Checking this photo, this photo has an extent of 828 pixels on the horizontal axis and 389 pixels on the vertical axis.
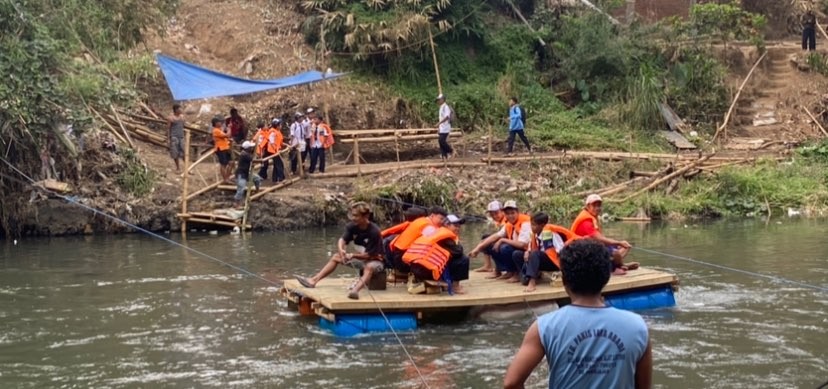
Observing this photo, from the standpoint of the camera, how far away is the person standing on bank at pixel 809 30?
3341 cm

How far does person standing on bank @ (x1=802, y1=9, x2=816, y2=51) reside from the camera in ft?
110

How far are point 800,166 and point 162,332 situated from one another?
62.6 ft

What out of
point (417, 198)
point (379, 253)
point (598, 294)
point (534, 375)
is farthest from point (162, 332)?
point (417, 198)

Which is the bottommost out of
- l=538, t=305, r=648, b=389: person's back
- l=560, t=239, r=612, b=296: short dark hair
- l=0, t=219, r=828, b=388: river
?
l=0, t=219, r=828, b=388: river

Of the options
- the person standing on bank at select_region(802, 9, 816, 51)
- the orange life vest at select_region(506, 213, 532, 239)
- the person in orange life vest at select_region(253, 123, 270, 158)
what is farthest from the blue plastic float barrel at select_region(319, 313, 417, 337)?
the person standing on bank at select_region(802, 9, 816, 51)

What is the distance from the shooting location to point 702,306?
46.4 feet

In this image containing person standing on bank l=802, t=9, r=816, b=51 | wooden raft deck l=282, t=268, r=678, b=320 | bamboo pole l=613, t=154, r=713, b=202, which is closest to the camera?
wooden raft deck l=282, t=268, r=678, b=320

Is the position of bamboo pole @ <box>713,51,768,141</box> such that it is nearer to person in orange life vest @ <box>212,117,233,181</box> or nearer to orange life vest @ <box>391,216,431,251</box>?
person in orange life vest @ <box>212,117,233,181</box>

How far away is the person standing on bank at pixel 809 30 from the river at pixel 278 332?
53.5ft

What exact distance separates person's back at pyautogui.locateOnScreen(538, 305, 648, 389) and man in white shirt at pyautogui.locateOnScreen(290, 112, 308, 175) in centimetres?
1943

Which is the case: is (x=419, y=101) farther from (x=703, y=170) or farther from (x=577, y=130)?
(x=703, y=170)

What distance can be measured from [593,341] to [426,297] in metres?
7.68

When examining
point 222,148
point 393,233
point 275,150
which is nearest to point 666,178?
point 275,150

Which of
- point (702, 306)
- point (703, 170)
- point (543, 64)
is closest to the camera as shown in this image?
point (702, 306)
